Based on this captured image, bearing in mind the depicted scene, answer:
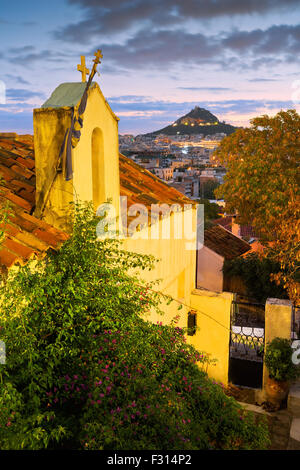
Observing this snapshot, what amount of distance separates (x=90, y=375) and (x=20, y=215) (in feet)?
7.54

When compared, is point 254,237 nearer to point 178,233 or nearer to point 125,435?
point 178,233

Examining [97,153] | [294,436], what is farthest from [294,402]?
[97,153]

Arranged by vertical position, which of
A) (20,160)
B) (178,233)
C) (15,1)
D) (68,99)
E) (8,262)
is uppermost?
(15,1)

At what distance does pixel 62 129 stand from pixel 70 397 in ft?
11.3

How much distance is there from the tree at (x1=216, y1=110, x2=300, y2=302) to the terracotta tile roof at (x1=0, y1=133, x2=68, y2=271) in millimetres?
7321

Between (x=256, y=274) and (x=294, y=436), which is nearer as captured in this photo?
(x=294, y=436)

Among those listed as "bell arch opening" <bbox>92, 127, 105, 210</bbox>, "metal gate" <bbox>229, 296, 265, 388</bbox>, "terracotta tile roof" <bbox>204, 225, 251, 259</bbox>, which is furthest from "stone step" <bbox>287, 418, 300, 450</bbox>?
"terracotta tile roof" <bbox>204, 225, 251, 259</bbox>

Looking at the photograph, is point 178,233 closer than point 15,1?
No

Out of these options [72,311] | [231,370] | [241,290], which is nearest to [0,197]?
[72,311]

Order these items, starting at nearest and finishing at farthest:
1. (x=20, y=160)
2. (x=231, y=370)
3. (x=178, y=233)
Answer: (x=20, y=160), (x=178, y=233), (x=231, y=370)

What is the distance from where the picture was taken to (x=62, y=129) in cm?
510

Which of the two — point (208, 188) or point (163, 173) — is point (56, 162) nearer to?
point (208, 188)

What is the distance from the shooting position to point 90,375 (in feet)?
13.3
